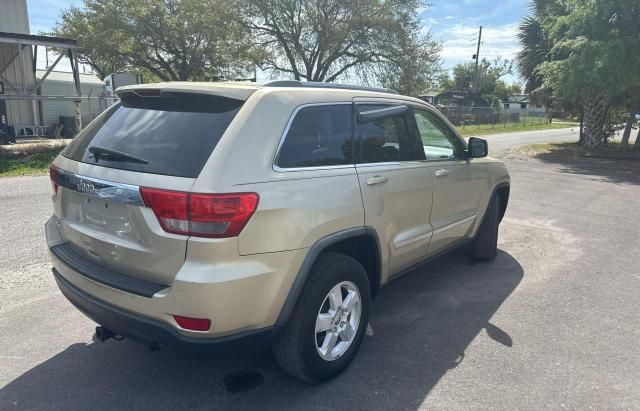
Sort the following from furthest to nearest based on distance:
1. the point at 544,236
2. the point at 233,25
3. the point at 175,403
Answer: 1. the point at 233,25
2. the point at 544,236
3. the point at 175,403

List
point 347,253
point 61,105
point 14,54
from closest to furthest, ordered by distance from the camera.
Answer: point 347,253 < point 14,54 < point 61,105

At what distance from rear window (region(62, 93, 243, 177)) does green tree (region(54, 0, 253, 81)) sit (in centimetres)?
2289

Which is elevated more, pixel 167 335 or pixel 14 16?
pixel 14 16

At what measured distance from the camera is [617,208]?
27.8ft

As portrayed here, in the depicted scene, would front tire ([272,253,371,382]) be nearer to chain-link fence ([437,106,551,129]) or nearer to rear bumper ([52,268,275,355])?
rear bumper ([52,268,275,355])

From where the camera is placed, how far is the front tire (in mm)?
2756

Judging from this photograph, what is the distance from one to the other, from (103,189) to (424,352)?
2328mm

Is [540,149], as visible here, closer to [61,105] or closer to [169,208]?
[169,208]

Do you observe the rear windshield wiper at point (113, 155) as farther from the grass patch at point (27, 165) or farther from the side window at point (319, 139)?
the grass patch at point (27, 165)

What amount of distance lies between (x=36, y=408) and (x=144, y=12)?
25.4 meters

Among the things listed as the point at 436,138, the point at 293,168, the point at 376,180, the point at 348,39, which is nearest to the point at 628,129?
the point at 348,39

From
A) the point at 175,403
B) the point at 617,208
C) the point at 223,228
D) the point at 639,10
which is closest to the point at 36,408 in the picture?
the point at 175,403

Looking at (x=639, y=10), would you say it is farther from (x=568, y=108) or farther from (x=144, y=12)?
(x=144, y=12)

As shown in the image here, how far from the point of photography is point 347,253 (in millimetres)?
3211
